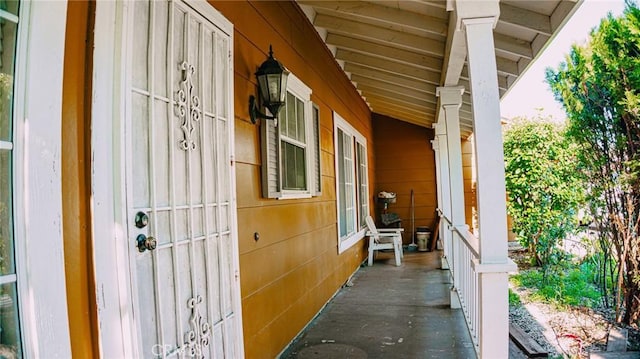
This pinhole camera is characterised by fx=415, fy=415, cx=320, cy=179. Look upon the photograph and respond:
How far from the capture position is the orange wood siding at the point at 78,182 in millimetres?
1292

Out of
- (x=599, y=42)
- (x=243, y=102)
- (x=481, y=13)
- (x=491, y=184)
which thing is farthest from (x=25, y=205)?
(x=599, y=42)

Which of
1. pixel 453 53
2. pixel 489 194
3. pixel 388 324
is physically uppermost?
pixel 453 53

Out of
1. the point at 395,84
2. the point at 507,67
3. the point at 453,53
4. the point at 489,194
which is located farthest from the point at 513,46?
the point at 395,84

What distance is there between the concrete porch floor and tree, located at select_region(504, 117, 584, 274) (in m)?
1.91

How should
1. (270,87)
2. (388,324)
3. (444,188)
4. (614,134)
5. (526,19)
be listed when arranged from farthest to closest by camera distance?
(444,188) < (614,134) < (388,324) < (526,19) < (270,87)

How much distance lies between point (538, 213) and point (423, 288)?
2752 mm

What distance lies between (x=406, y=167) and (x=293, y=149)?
589cm

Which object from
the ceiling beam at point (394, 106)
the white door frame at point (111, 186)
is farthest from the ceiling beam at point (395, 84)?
the white door frame at point (111, 186)

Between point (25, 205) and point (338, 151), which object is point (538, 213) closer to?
point (338, 151)

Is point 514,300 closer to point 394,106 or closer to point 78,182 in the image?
point 394,106

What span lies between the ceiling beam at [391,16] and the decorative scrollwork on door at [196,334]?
2.66 meters

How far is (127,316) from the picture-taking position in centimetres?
144

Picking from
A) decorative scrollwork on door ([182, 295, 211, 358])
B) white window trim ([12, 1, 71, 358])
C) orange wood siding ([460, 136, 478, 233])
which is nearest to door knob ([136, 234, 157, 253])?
white window trim ([12, 1, 71, 358])

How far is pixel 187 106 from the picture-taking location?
187 centimetres
